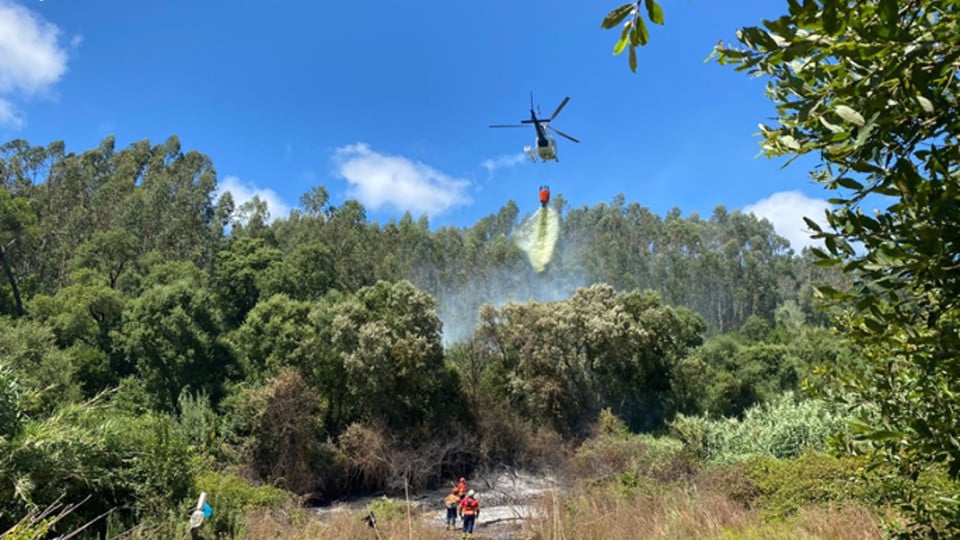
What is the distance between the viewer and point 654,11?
1.05 metres

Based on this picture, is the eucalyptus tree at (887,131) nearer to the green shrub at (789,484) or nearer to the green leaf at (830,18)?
the green leaf at (830,18)

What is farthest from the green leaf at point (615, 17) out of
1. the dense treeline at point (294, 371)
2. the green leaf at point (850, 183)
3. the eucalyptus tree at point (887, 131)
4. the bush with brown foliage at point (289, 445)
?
the bush with brown foliage at point (289, 445)

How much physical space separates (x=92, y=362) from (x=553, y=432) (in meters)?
15.7

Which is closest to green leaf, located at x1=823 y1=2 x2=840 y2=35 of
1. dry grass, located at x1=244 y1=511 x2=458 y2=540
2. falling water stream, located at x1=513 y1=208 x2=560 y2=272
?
falling water stream, located at x1=513 y1=208 x2=560 y2=272

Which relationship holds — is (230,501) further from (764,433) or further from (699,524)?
(764,433)

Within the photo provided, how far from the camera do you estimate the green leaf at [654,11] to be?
1046mm

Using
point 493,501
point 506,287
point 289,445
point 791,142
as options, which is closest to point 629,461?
point 493,501

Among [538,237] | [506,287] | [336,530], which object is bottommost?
[336,530]

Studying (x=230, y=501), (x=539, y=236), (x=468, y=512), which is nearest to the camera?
(x=539, y=236)

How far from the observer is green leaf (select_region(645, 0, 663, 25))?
1.05 m

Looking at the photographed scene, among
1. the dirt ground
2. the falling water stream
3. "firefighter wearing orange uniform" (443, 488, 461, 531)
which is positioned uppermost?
the falling water stream

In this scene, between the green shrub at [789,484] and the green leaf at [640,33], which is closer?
the green leaf at [640,33]

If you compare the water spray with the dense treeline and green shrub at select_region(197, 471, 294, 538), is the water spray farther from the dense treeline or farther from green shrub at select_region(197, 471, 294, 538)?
green shrub at select_region(197, 471, 294, 538)

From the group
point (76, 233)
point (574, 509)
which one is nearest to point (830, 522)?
point (574, 509)
